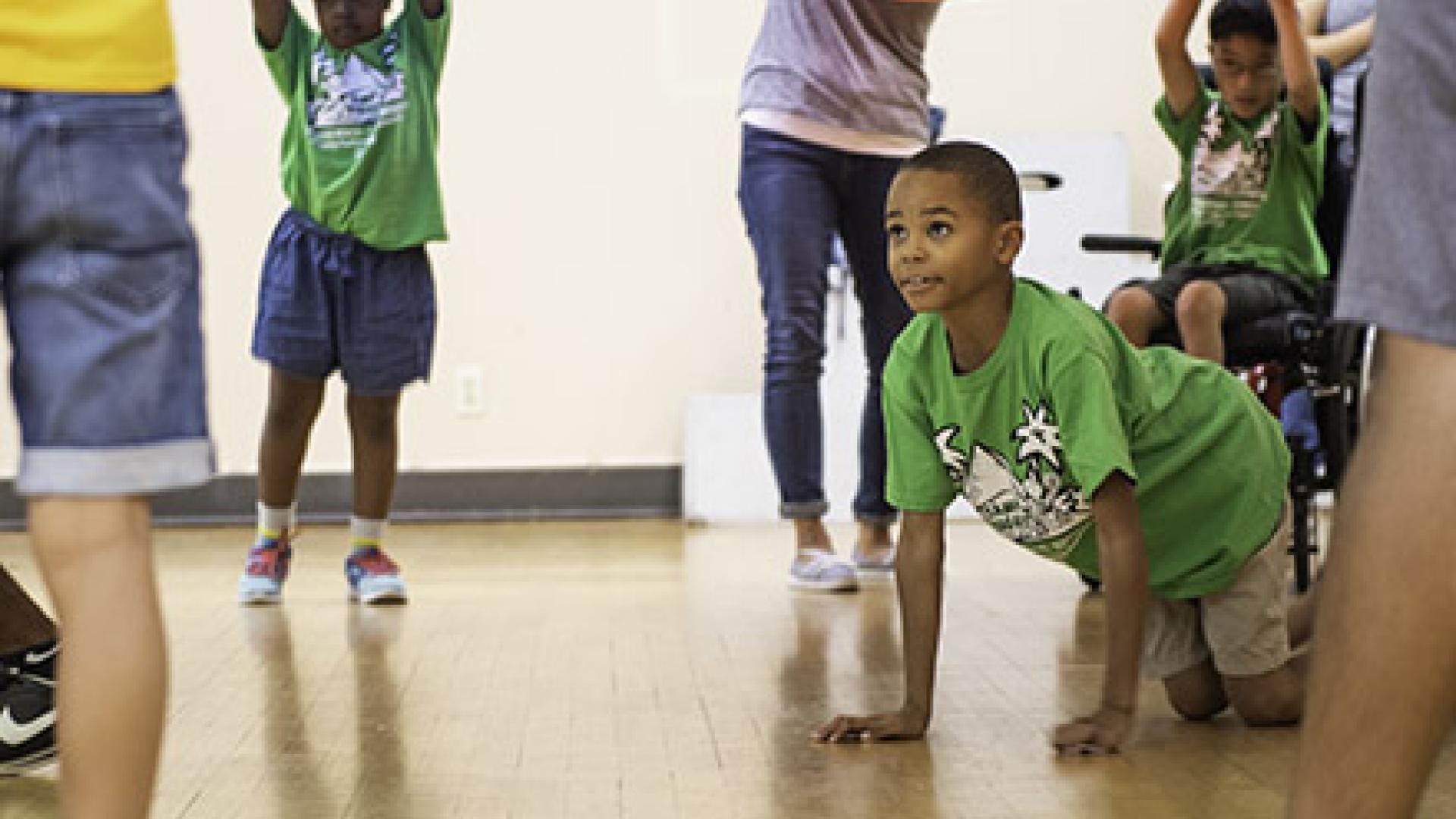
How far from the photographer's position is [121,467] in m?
1.22

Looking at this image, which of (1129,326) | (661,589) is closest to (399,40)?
(661,589)

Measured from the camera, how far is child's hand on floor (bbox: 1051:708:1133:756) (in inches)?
81.3

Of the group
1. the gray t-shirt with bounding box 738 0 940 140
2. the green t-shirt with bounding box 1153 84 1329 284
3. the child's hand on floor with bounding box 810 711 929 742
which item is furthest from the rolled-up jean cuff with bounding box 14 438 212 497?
the green t-shirt with bounding box 1153 84 1329 284

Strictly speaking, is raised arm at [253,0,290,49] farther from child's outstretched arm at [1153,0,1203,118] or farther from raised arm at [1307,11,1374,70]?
raised arm at [1307,11,1374,70]

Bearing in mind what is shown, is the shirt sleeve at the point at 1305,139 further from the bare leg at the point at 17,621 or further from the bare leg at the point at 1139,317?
the bare leg at the point at 17,621

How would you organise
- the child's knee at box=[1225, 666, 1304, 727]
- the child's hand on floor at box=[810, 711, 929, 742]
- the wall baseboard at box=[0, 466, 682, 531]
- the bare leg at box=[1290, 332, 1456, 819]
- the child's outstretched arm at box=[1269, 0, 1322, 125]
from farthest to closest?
the wall baseboard at box=[0, 466, 682, 531] < the child's outstretched arm at box=[1269, 0, 1322, 125] < the child's knee at box=[1225, 666, 1304, 727] < the child's hand on floor at box=[810, 711, 929, 742] < the bare leg at box=[1290, 332, 1456, 819]

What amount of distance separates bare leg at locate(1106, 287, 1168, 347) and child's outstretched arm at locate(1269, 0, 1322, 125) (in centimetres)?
41

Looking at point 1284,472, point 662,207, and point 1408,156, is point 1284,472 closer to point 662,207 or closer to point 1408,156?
point 1408,156

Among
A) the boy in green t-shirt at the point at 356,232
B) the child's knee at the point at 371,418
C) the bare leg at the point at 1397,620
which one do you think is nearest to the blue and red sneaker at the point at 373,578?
the boy in green t-shirt at the point at 356,232

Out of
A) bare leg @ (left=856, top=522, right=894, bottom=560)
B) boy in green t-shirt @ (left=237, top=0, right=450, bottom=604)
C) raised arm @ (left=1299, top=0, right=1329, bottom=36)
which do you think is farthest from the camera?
raised arm @ (left=1299, top=0, right=1329, bottom=36)

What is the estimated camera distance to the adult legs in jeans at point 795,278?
11.5 ft

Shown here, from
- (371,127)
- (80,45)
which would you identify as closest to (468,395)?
(371,127)

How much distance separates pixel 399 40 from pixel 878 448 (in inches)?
44.6

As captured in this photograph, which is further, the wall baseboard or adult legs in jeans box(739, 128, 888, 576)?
the wall baseboard
